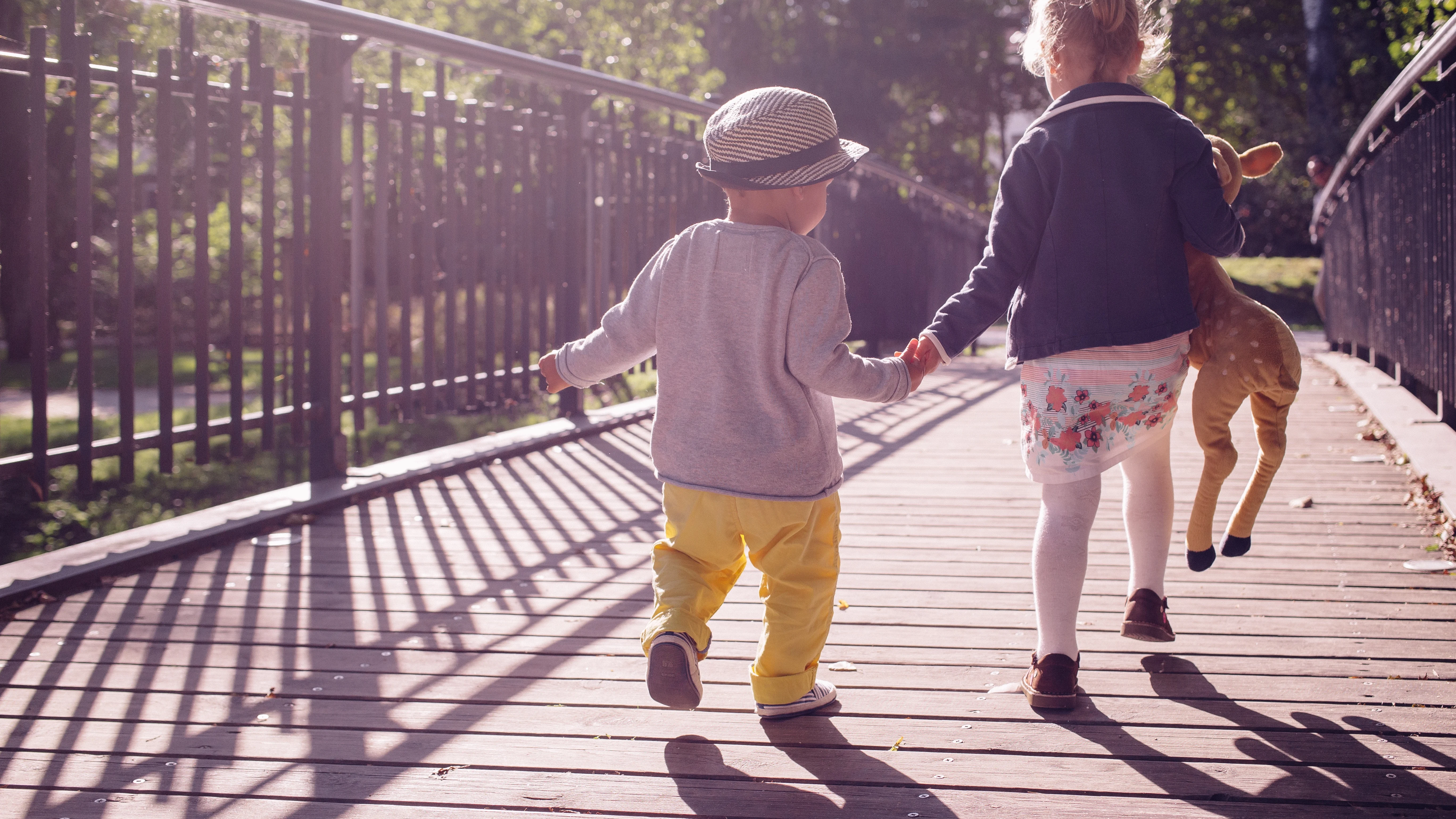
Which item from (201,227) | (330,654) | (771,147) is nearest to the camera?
(771,147)

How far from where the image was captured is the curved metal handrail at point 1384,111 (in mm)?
4375

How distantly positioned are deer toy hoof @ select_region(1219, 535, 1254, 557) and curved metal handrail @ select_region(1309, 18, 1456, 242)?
2.61 metres

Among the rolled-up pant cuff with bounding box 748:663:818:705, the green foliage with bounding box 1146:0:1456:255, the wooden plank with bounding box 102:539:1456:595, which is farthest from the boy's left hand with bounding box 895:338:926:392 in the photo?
the green foliage with bounding box 1146:0:1456:255

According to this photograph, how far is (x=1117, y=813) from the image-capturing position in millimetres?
1931

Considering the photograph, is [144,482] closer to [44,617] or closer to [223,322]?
[44,617]

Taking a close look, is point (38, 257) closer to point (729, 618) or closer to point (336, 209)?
point (336, 209)

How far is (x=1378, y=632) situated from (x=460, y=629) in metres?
2.20

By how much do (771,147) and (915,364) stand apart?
0.50 meters

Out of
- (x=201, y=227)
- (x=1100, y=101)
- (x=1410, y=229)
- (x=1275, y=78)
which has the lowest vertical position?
(x=201, y=227)

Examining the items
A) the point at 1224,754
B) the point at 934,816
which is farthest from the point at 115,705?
the point at 1224,754

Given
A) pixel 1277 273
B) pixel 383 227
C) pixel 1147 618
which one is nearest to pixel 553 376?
pixel 1147 618

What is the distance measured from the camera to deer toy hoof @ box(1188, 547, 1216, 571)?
251cm

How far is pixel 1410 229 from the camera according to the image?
5539 millimetres

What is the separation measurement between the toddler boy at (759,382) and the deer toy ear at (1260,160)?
35.4 inches
